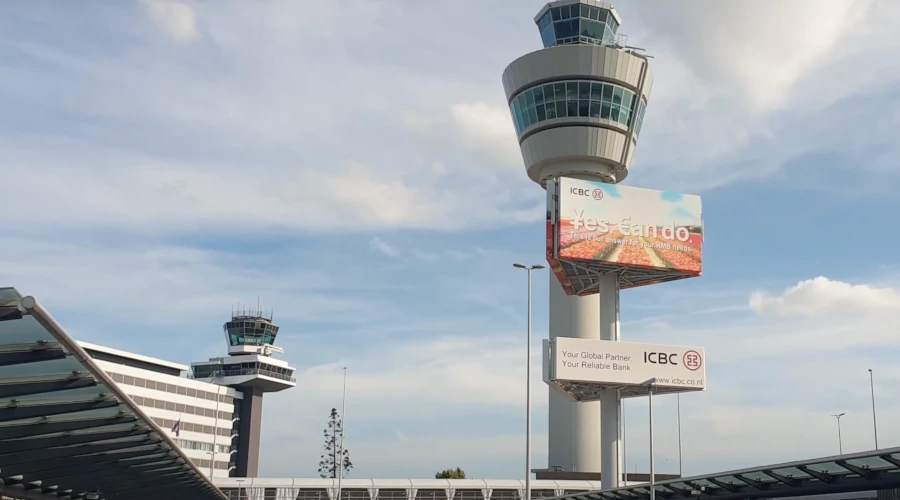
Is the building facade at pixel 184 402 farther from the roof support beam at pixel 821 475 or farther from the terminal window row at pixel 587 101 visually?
the roof support beam at pixel 821 475

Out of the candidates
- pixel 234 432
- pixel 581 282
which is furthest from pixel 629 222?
pixel 234 432

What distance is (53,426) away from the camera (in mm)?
18891

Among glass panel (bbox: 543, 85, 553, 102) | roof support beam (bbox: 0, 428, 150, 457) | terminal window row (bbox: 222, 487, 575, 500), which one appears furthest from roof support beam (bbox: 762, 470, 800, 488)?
terminal window row (bbox: 222, 487, 575, 500)

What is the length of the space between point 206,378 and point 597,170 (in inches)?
3453

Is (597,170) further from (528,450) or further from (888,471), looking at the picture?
(888,471)

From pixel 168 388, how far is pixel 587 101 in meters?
79.7

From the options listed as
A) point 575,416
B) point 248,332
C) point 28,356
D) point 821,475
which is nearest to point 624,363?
point 821,475

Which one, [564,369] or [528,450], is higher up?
[564,369]

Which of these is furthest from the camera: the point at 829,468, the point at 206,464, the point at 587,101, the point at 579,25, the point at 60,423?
the point at 206,464

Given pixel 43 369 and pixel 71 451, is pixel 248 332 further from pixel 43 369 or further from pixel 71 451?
pixel 43 369

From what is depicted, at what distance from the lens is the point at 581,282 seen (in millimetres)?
70188

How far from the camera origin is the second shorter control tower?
14450 centimetres

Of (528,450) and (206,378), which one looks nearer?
(528,450)

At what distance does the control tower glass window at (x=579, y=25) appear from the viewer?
295 feet
